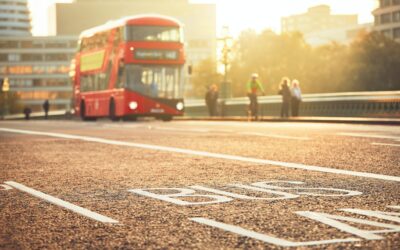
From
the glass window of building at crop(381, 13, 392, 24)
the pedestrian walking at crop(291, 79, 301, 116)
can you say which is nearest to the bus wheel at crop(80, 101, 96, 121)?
the pedestrian walking at crop(291, 79, 301, 116)

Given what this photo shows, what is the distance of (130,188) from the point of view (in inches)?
302

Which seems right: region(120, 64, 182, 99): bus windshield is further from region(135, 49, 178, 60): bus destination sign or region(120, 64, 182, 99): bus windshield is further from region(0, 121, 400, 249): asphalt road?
region(0, 121, 400, 249): asphalt road

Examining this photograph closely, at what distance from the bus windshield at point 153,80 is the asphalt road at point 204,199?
2204cm

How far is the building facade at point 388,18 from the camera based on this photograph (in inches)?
5079

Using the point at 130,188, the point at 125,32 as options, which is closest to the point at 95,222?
the point at 130,188

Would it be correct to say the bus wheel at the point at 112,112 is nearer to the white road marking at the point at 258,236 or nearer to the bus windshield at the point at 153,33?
the bus windshield at the point at 153,33

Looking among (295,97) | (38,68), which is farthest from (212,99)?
(38,68)

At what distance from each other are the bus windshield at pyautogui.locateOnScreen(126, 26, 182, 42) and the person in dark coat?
767cm

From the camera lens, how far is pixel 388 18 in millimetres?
131750

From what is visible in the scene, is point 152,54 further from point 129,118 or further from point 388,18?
point 388,18

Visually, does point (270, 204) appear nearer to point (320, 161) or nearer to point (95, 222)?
point (95, 222)

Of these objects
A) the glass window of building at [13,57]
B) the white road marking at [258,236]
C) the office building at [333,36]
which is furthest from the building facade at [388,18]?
the white road marking at [258,236]

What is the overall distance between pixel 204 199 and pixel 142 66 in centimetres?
2835

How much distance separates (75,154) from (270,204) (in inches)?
266
